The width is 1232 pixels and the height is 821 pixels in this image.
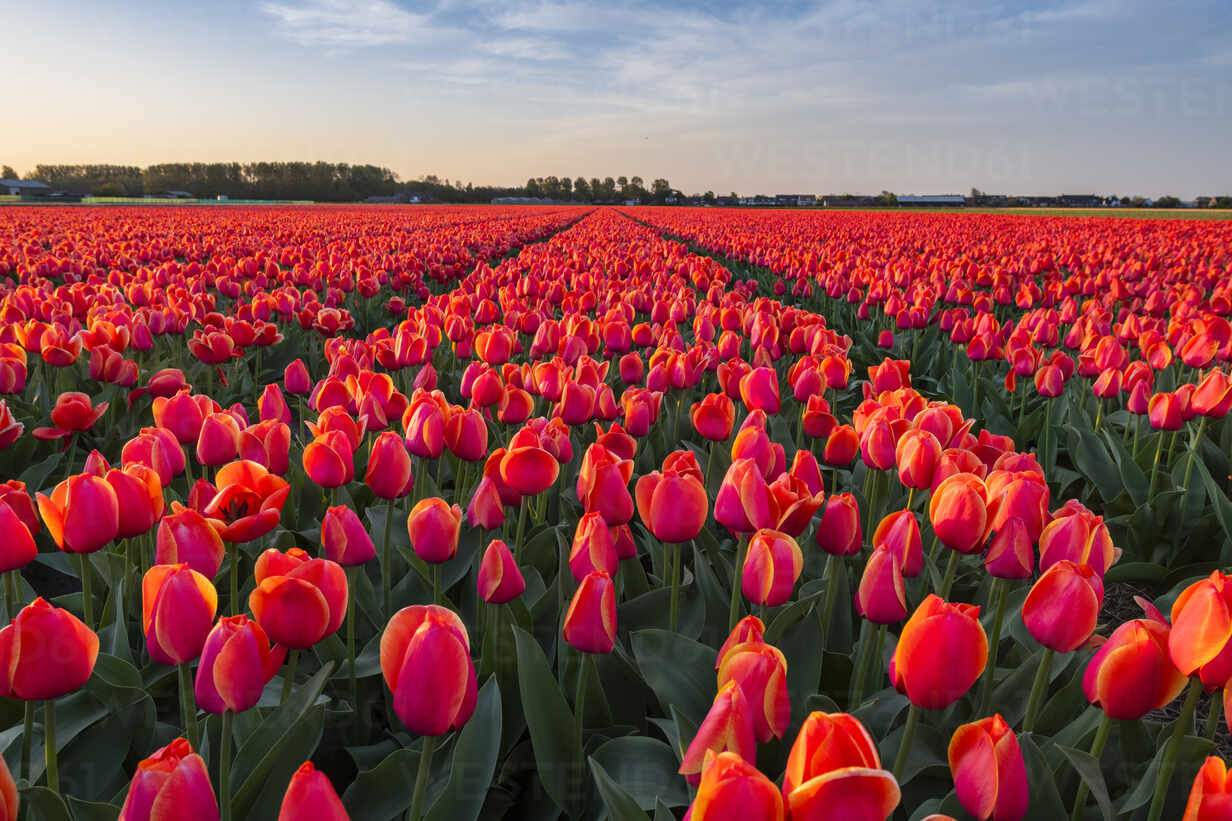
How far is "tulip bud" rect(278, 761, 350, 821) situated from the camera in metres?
0.85

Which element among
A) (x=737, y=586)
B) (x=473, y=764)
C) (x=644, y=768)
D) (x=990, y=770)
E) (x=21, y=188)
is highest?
(x=21, y=188)

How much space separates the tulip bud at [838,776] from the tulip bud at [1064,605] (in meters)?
0.75

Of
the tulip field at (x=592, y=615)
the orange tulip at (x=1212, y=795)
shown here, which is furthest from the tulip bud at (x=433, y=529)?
the orange tulip at (x=1212, y=795)

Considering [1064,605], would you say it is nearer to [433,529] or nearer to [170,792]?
[433,529]

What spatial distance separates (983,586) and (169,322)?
4595 mm

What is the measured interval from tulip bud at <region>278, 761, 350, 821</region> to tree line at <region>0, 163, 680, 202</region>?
3995 inches

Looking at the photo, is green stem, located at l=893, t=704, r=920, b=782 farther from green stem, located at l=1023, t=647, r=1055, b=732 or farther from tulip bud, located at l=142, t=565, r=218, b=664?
tulip bud, located at l=142, t=565, r=218, b=664

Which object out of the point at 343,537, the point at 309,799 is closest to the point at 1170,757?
the point at 309,799

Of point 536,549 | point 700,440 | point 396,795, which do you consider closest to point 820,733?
point 396,795

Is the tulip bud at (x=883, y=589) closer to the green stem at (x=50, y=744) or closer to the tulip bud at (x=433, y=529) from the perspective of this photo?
the tulip bud at (x=433, y=529)

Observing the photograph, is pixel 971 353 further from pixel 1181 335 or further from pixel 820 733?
pixel 820 733

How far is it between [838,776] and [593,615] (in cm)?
71

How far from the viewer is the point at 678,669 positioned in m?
1.68

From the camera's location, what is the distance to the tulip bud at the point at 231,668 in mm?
1162
